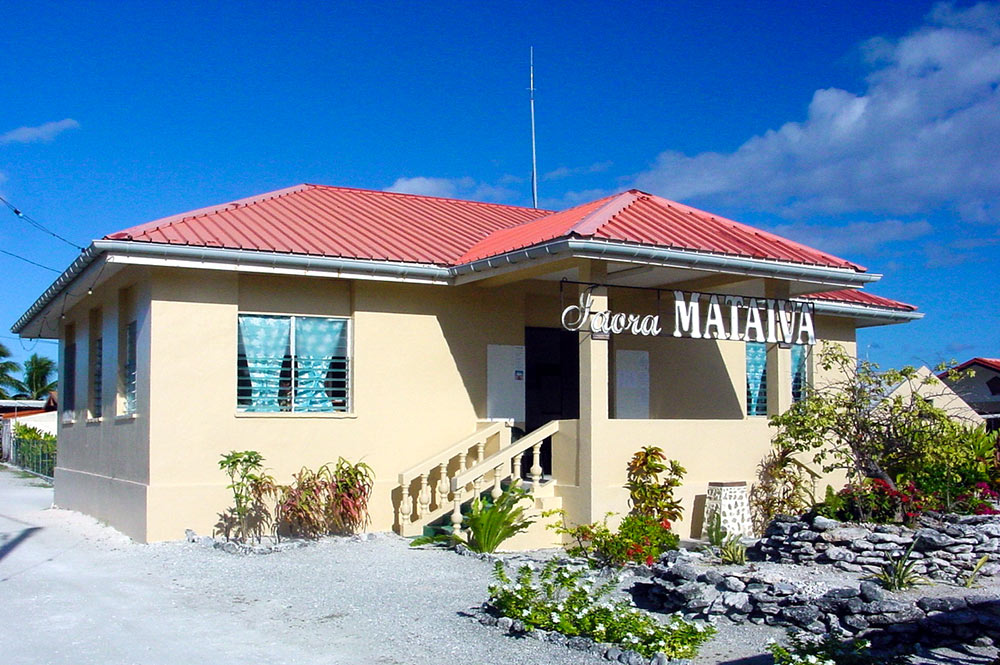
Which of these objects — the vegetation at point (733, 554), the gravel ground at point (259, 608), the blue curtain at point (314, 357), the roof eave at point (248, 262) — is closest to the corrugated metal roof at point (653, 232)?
the roof eave at point (248, 262)

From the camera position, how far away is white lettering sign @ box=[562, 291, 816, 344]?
12.6 m

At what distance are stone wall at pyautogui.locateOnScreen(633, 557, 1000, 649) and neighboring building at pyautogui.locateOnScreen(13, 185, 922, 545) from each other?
3033 millimetres

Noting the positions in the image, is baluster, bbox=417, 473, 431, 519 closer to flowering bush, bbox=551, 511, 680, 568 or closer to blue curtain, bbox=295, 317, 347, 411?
blue curtain, bbox=295, 317, 347, 411

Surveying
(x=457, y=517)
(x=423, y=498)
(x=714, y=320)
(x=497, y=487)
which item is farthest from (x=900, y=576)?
(x=423, y=498)

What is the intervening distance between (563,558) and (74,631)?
5428 millimetres

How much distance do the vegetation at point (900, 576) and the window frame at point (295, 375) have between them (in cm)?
698

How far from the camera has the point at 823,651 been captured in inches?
289

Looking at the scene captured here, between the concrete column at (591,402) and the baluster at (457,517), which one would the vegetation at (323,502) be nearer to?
the baluster at (457,517)

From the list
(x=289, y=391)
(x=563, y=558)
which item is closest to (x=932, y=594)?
(x=563, y=558)

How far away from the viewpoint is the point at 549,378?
16.4 meters

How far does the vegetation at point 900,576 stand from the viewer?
32.3ft

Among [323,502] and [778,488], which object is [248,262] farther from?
[778,488]

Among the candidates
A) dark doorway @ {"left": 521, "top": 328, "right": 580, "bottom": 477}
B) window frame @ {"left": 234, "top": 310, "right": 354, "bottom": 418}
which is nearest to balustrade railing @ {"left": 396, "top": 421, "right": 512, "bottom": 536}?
window frame @ {"left": 234, "top": 310, "right": 354, "bottom": 418}

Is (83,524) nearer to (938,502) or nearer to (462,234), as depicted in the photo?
(462,234)
